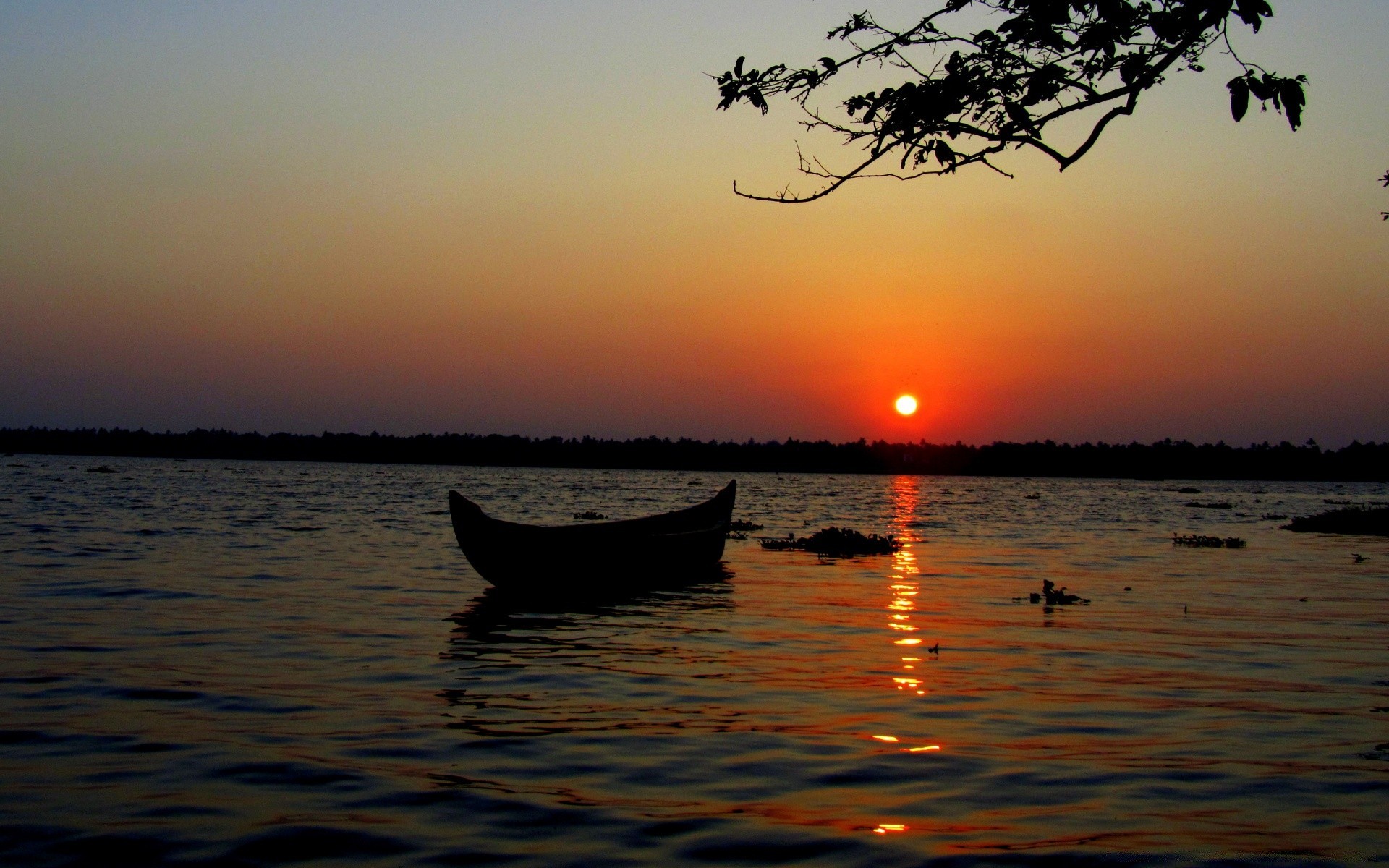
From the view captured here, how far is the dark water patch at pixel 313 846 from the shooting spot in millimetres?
6738

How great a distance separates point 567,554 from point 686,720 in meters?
10.4

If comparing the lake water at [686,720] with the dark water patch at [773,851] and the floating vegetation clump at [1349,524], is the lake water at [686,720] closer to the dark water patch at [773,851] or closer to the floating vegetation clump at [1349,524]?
the dark water patch at [773,851]

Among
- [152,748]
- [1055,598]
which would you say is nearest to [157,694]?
[152,748]

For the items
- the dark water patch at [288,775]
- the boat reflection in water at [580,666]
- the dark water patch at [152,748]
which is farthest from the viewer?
the boat reflection in water at [580,666]

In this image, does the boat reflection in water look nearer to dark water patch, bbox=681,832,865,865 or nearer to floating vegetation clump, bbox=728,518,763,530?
dark water patch, bbox=681,832,865,865

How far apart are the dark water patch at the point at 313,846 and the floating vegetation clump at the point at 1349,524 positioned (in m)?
41.0

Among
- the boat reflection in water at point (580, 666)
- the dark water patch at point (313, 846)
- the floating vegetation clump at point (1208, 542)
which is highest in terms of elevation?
the floating vegetation clump at point (1208, 542)

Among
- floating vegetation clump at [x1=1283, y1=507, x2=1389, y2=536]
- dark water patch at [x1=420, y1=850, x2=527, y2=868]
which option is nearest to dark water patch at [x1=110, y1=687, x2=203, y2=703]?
dark water patch at [x1=420, y1=850, x2=527, y2=868]

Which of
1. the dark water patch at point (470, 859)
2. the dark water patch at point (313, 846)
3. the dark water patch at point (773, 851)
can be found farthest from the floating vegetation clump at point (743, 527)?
the dark water patch at point (470, 859)

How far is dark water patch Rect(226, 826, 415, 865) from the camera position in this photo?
6738 mm

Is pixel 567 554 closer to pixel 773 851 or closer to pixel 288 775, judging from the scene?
pixel 288 775

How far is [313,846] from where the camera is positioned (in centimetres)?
691

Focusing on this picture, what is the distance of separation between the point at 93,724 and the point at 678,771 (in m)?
5.18

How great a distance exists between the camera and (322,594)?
1973 cm
